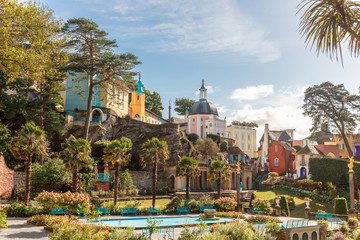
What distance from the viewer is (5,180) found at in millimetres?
30547

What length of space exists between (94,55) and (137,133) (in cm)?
1422

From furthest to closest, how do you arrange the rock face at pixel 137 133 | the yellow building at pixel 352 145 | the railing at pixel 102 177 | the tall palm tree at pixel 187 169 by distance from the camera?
the yellow building at pixel 352 145, the rock face at pixel 137 133, the railing at pixel 102 177, the tall palm tree at pixel 187 169

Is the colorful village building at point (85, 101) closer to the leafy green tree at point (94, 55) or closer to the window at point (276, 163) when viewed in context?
the leafy green tree at point (94, 55)

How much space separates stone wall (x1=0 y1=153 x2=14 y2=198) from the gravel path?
36.8 feet

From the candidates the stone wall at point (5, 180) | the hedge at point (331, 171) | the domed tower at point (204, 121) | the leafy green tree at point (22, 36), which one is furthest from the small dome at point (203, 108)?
the leafy green tree at point (22, 36)

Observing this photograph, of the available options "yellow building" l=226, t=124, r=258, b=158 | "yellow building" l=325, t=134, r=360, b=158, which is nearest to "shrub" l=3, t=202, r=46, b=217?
"yellow building" l=325, t=134, r=360, b=158

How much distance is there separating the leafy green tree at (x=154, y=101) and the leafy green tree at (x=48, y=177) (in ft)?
145

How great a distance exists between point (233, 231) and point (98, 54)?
31.6 m

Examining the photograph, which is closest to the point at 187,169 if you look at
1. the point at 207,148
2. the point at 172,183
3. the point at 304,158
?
the point at 172,183

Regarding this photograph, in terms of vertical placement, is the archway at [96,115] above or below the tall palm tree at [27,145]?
above

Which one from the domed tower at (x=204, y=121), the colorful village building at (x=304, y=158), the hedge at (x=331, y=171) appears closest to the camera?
the hedge at (x=331, y=171)

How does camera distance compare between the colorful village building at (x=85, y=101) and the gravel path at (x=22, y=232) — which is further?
the colorful village building at (x=85, y=101)

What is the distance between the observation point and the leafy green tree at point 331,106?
5422cm

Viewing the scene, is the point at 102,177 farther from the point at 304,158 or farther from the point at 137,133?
the point at 304,158
